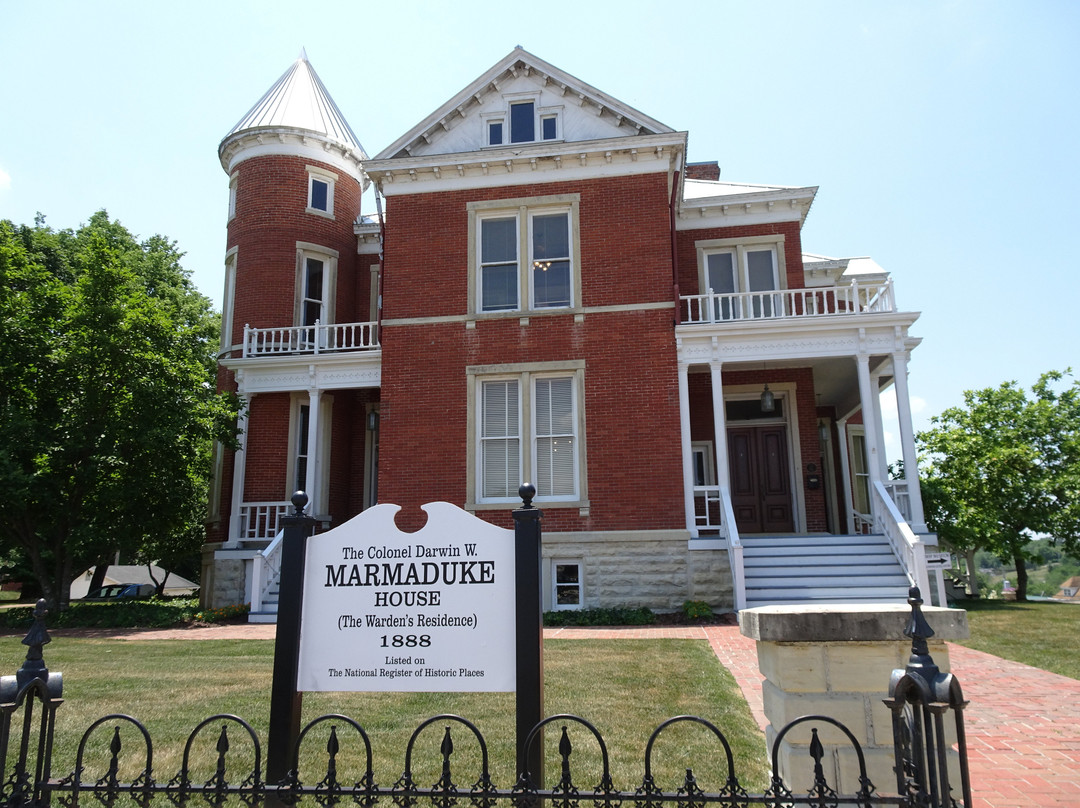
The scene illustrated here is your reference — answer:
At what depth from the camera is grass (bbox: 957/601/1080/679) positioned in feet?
30.8

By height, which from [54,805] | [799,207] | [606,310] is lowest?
[54,805]

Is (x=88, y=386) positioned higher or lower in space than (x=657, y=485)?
higher

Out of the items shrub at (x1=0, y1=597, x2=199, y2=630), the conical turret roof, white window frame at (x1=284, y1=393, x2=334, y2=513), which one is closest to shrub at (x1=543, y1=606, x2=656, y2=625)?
white window frame at (x1=284, y1=393, x2=334, y2=513)

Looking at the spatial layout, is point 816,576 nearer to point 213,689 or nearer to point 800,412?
point 800,412

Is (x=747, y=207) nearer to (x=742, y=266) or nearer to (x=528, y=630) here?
(x=742, y=266)

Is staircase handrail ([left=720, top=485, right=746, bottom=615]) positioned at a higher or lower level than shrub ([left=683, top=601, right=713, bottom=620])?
higher

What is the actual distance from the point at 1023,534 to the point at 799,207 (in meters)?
12.7

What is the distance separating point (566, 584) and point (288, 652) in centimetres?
1168

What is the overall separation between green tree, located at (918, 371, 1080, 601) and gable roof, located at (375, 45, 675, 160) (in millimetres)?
15052

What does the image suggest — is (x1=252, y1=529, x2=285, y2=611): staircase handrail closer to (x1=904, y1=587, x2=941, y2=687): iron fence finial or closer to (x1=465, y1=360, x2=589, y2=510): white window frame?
(x1=465, y1=360, x2=589, y2=510): white window frame

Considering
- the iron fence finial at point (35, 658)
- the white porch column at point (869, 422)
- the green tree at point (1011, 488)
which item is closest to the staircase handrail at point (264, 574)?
the iron fence finial at point (35, 658)

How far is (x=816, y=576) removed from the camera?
45.5 ft

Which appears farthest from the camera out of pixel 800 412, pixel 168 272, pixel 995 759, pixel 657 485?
pixel 168 272

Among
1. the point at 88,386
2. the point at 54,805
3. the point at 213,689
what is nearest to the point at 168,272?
the point at 88,386
